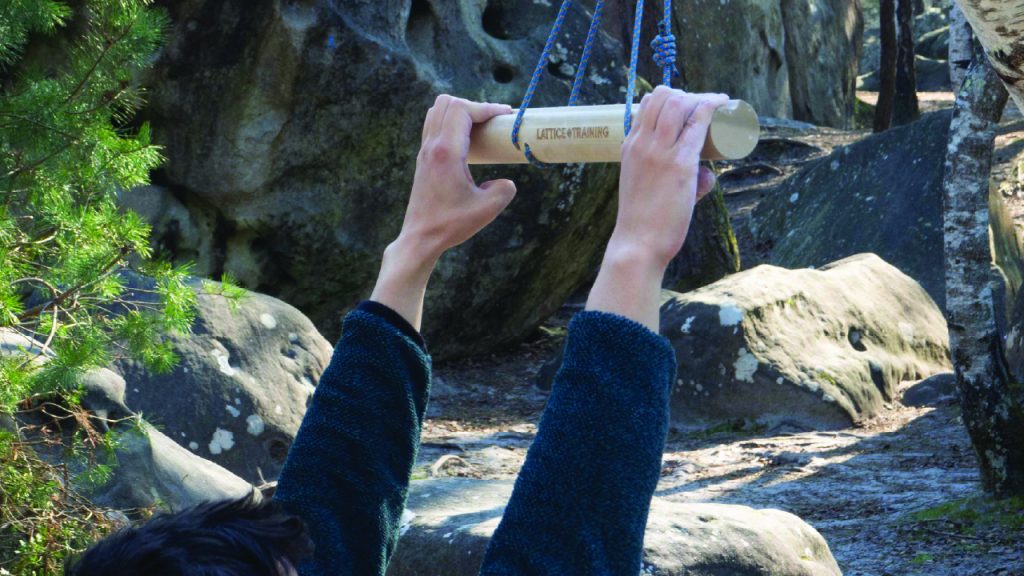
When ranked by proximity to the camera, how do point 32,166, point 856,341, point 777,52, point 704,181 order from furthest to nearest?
point 777,52 → point 856,341 → point 32,166 → point 704,181

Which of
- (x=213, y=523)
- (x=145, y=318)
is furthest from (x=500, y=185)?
(x=145, y=318)

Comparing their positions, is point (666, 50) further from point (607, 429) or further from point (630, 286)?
point (607, 429)

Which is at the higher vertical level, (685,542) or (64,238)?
(64,238)

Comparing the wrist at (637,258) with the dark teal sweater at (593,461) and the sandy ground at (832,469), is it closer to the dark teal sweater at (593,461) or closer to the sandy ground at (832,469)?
the dark teal sweater at (593,461)

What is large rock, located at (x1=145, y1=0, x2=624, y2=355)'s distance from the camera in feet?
27.3

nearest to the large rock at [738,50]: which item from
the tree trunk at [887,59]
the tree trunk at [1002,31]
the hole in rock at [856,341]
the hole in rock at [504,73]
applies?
the tree trunk at [887,59]

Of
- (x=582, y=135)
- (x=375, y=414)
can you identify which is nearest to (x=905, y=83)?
(x=582, y=135)

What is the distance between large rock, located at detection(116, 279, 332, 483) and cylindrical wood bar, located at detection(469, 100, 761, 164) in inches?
154

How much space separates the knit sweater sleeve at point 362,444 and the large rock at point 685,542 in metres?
1.94

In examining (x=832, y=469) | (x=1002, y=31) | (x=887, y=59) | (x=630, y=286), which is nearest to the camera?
(x=630, y=286)

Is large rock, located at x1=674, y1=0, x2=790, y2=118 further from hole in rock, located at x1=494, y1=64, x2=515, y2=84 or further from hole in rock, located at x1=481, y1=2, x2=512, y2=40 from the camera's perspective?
hole in rock, located at x1=494, y1=64, x2=515, y2=84

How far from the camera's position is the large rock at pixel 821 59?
2180cm

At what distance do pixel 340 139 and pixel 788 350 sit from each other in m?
3.58

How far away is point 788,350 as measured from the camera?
751cm
